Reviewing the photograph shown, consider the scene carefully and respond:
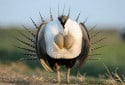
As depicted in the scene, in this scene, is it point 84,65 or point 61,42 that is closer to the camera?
point 61,42

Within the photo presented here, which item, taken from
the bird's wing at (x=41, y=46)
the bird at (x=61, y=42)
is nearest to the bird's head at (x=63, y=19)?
the bird at (x=61, y=42)

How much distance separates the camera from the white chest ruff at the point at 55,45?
937cm

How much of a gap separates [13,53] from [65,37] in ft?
41.7

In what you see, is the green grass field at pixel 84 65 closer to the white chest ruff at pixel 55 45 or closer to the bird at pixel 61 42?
the bird at pixel 61 42

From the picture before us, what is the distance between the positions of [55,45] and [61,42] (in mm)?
95

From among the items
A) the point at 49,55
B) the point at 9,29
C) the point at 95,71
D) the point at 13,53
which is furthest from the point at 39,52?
the point at 9,29

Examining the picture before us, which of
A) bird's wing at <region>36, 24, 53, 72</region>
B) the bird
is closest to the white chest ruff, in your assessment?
the bird

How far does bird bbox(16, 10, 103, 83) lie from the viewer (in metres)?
9.36

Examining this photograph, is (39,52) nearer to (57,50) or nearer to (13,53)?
(57,50)

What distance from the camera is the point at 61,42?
938 centimetres

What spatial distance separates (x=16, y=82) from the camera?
1020 cm

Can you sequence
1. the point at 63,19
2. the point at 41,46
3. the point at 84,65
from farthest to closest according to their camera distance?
the point at 84,65
the point at 41,46
the point at 63,19

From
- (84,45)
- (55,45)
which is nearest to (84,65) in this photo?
(84,45)

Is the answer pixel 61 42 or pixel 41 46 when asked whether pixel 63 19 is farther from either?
pixel 41 46
